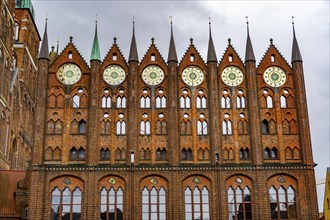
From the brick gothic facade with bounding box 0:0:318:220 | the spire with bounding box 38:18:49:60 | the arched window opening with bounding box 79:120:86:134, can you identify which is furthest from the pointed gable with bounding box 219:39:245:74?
the spire with bounding box 38:18:49:60

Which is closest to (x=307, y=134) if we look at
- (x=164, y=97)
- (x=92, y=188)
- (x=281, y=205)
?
(x=281, y=205)

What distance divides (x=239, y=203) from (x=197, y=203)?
300 centimetres

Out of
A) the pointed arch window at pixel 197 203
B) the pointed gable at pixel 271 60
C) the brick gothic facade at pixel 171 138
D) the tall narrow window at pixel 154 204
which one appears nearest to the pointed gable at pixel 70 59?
the brick gothic facade at pixel 171 138

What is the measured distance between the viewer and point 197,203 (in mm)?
39500

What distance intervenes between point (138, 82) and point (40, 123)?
7891 millimetres

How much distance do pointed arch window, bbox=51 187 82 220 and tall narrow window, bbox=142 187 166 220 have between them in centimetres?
459

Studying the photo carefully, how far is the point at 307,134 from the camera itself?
4062 cm

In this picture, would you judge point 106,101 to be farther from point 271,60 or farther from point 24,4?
point 24,4

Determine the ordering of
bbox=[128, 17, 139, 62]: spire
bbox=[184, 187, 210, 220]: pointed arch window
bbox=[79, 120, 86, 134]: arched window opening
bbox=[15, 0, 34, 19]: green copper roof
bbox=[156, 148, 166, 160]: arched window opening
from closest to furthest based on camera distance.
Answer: bbox=[184, 187, 210, 220]: pointed arch window < bbox=[156, 148, 166, 160]: arched window opening < bbox=[79, 120, 86, 134]: arched window opening < bbox=[128, 17, 139, 62]: spire < bbox=[15, 0, 34, 19]: green copper roof

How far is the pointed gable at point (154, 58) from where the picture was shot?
140ft

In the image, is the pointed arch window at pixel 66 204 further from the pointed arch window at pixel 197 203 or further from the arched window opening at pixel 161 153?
the pointed arch window at pixel 197 203

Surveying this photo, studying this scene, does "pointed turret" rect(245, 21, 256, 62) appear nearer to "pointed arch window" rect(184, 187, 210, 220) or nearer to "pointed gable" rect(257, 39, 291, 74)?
"pointed gable" rect(257, 39, 291, 74)

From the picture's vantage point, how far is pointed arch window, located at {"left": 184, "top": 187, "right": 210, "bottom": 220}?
39.2 meters

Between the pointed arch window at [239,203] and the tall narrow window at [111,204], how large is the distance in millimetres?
7758
